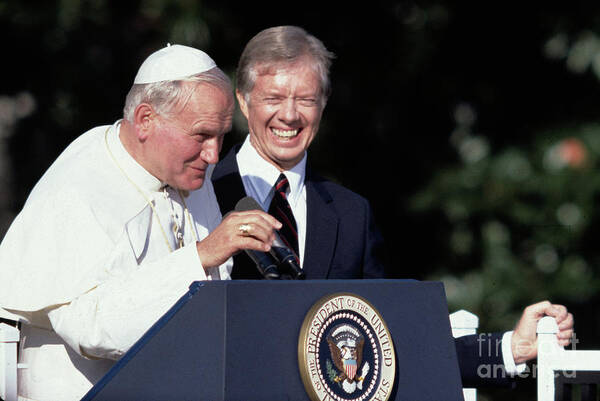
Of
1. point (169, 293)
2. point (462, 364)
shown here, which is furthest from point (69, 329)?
point (462, 364)

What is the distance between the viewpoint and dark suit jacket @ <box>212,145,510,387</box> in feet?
10.8

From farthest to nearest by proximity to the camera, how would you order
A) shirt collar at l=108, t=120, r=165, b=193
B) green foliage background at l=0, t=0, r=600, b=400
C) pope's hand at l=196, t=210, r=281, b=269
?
1. green foliage background at l=0, t=0, r=600, b=400
2. shirt collar at l=108, t=120, r=165, b=193
3. pope's hand at l=196, t=210, r=281, b=269

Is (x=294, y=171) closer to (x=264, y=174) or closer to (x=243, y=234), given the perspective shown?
(x=264, y=174)

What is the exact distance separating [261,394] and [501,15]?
613 cm

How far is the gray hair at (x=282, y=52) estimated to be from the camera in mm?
3514

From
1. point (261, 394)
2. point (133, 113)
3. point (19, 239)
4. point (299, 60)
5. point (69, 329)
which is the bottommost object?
point (261, 394)

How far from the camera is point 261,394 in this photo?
2.25 meters

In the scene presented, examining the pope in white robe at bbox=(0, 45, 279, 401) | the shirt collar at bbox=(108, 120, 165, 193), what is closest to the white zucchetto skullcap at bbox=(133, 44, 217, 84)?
the pope in white robe at bbox=(0, 45, 279, 401)

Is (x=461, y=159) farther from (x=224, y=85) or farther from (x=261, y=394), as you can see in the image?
(x=261, y=394)

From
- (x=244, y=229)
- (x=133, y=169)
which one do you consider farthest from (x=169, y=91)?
(x=244, y=229)

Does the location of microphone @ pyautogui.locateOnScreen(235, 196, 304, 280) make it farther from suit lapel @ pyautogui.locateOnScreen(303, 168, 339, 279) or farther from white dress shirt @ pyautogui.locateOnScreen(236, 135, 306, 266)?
white dress shirt @ pyautogui.locateOnScreen(236, 135, 306, 266)

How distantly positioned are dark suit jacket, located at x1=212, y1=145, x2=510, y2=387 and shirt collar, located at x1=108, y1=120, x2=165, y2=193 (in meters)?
0.56

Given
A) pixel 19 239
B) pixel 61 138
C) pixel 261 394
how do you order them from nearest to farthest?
pixel 261 394 < pixel 19 239 < pixel 61 138

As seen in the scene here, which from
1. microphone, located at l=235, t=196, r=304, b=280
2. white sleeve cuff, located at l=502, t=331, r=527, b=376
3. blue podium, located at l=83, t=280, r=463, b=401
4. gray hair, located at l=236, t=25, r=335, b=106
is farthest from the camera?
gray hair, located at l=236, t=25, r=335, b=106
